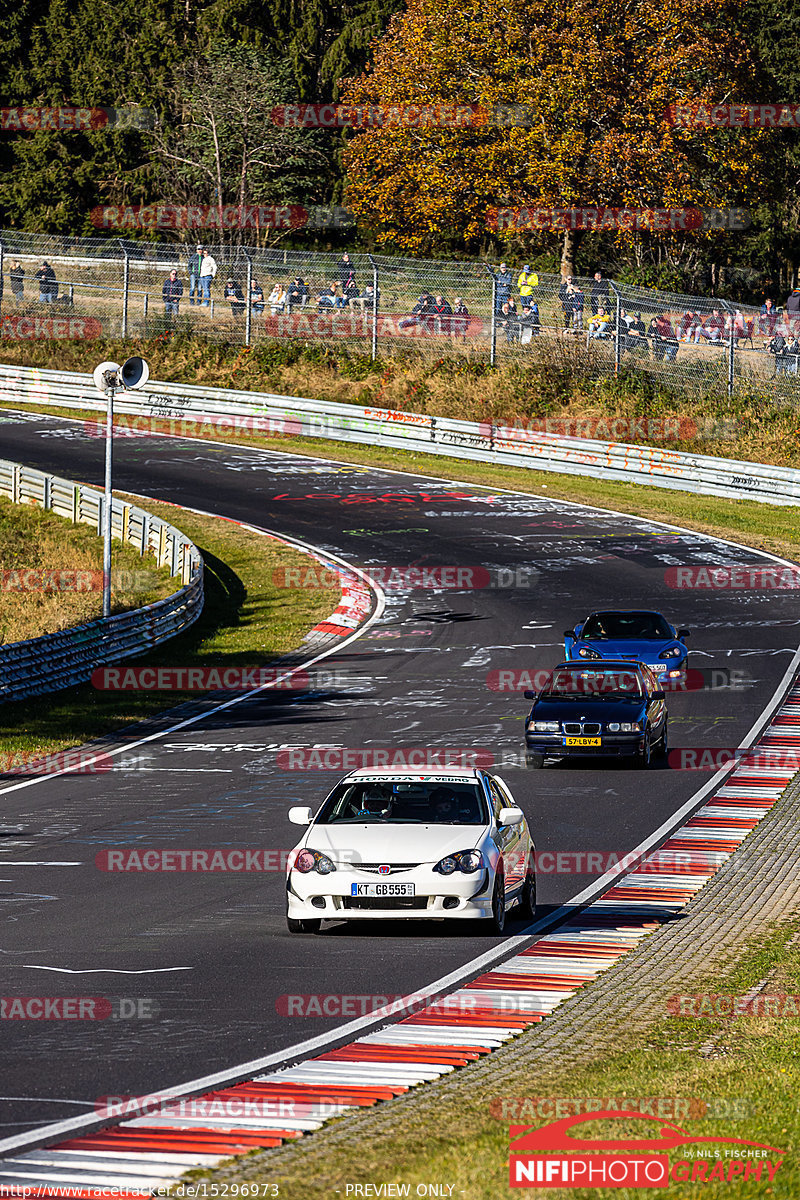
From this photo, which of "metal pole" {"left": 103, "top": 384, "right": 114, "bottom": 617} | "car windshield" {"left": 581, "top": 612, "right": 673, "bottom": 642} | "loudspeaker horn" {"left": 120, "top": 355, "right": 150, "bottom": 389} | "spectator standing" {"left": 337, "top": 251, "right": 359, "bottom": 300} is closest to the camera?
"car windshield" {"left": 581, "top": 612, "right": 673, "bottom": 642}

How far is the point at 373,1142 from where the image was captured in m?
7.64

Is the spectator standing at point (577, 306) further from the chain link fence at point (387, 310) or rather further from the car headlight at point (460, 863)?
the car headlight at point (460, 863)

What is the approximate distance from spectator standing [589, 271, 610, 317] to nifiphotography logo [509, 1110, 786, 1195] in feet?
136

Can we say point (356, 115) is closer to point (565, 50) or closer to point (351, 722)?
point (565, 50)

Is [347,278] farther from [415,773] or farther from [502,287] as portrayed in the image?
[415,773]

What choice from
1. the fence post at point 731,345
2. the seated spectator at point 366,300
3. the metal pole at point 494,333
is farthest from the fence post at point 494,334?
the fence post at point 731,345

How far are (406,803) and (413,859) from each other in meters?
1.12

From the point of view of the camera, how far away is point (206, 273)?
2078 inches

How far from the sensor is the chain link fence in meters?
46.8

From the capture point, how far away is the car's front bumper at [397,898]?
40.6 feet

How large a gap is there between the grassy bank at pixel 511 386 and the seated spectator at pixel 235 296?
1.37 meters

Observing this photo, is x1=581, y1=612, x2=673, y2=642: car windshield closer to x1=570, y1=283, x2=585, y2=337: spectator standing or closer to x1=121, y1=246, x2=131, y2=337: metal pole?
x1=570, y1=283, x2=585, y2=337: spectator standing

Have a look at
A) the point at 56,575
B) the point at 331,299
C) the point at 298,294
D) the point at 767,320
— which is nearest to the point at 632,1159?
the point at 56,575

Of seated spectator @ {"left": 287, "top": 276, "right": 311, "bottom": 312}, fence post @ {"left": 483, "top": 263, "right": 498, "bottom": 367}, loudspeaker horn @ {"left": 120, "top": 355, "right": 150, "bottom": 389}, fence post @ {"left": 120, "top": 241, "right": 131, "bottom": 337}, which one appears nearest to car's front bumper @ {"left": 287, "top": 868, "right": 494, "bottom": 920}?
loudspeaker horn @ {"left": 120, "top": 355, "right": 150, "bottom": 389}
